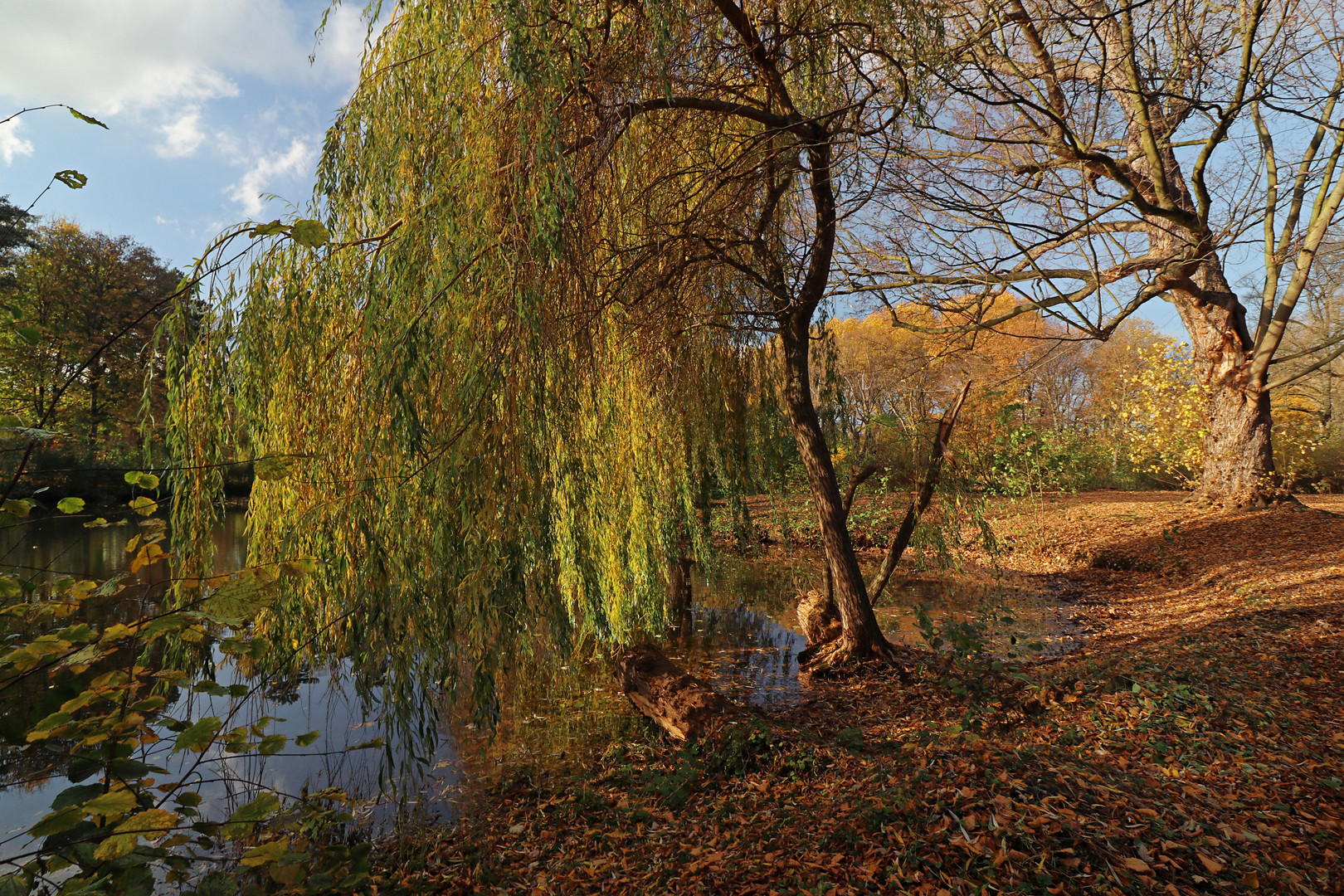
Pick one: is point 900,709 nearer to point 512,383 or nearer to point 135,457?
point 512,383

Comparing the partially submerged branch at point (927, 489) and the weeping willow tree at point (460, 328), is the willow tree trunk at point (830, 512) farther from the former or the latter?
the weeping willow tree at point (460, 328)

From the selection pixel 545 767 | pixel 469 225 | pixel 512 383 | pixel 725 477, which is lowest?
pixel 545 767

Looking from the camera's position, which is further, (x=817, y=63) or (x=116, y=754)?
(x=817, y=63)

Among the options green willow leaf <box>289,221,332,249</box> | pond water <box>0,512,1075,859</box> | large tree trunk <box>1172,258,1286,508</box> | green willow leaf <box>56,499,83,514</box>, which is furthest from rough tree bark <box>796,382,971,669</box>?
large tree trunk <box>1172,258,1286,508</box>

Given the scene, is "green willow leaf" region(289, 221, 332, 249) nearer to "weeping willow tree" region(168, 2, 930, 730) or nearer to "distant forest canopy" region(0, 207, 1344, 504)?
"weeping willow tree" region(168, 2, 930, 730)

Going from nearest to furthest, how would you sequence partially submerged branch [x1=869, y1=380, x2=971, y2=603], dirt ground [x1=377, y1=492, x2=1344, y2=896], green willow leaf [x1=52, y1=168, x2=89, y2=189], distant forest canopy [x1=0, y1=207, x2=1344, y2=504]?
green willow leaf [x1=52, y1=168, x2=89, y2=189] → dirt ground [x1=377, y1=492, x2=1344, y2=896] → partially submerged branch [x1=869, y1=380, x2=971, y2=603] → distant forest canopy [x1=0, y1=207, x2=1344, y2=504]

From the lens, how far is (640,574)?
178 inches

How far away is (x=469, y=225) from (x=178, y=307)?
1222 millimetres

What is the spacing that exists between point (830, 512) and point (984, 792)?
2543 mm

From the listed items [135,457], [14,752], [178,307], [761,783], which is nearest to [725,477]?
[761,783]

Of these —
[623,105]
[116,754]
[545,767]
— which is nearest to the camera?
[116,754]

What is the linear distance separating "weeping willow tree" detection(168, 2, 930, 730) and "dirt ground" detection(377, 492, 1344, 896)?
0.95 m

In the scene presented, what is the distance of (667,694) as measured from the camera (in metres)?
4.30

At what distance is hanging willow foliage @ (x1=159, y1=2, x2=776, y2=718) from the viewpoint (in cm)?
258
